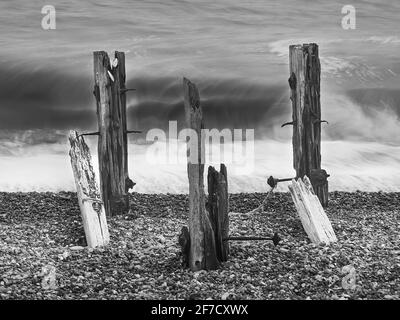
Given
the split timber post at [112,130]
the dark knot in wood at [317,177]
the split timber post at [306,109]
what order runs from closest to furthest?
the split timber post at [112,130] < the split timber post at [306,109] < the dark knot in wood at [317,177]

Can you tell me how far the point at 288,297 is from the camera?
9.23 m

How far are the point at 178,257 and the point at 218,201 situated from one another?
861 mm

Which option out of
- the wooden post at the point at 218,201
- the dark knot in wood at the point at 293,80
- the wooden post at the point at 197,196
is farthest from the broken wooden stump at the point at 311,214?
the wooden post at the point at 197,196

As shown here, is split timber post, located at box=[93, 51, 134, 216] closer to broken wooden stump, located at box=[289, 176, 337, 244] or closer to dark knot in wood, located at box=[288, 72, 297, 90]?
dark knot in wood, located at box=[288, 72, 297, 90]

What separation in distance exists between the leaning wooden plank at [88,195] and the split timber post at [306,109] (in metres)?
2.62

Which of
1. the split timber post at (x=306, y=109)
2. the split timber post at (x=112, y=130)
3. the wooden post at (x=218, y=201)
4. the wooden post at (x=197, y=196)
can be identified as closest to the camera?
the wooden post at (x=197, y=196)

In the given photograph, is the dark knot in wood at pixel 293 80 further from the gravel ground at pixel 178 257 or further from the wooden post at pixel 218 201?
the wooden post at pixel 218 201

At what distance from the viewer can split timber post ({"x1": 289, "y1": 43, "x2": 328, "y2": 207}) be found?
12.3 meters

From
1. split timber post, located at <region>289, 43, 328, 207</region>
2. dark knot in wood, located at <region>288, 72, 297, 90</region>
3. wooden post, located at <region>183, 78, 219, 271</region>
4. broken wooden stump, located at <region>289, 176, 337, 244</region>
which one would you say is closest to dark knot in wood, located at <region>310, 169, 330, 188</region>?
split timber post, located at <region>289, 43, 328, 207</region>

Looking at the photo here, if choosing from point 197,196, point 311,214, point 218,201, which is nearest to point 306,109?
point 311,214

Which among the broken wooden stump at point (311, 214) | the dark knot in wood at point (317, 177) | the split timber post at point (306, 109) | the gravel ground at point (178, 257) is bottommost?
the gravel ground at point (178, 257)

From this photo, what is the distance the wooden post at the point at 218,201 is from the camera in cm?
977

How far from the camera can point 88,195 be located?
1171cm

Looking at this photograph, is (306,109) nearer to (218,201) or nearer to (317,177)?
(317,177)
